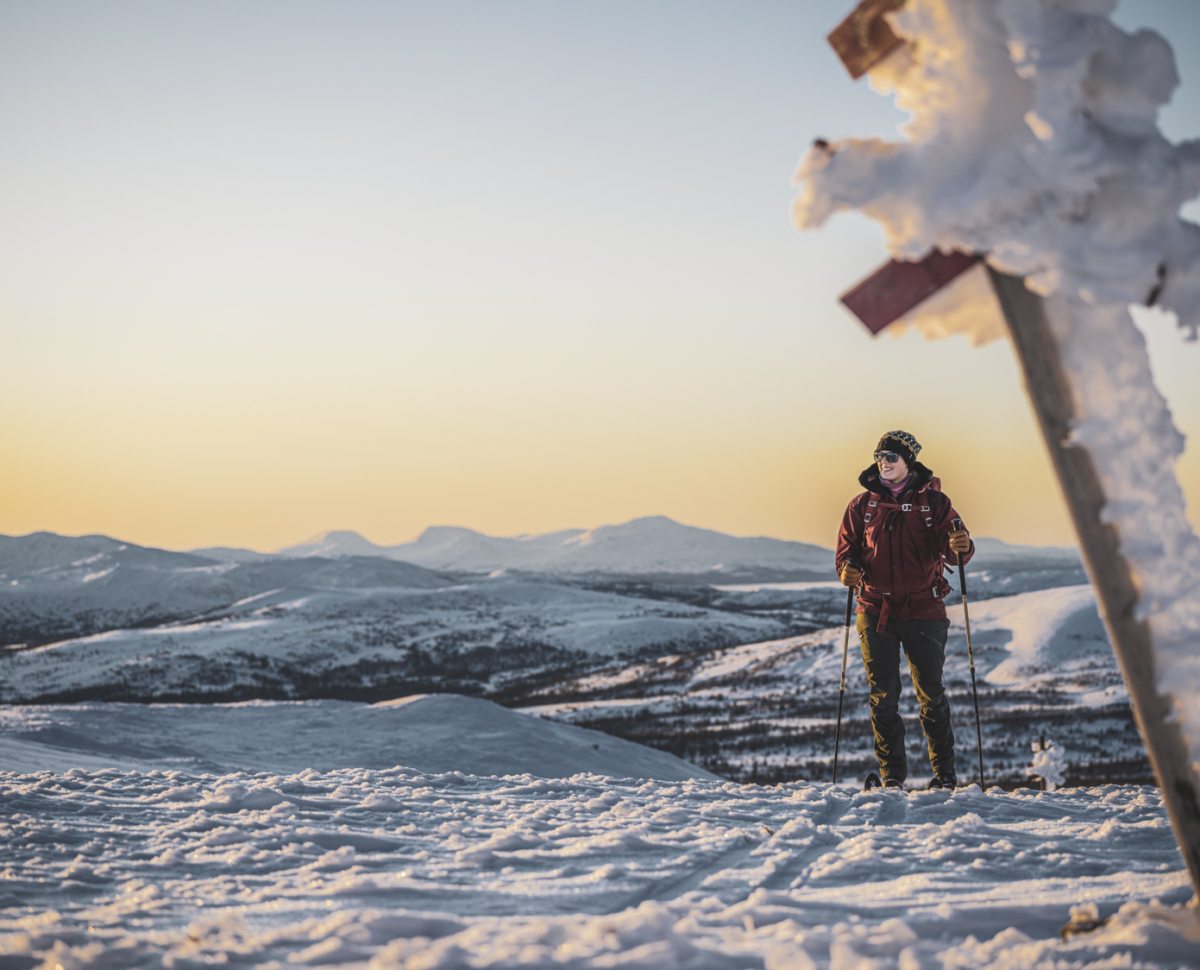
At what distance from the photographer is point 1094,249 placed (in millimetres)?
1791

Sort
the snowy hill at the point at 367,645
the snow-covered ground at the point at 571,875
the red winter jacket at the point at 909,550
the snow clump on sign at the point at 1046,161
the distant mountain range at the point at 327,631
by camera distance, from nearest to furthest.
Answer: the snow clump on sign at the point at 1046,161, the snow-covered ground at the point at 571,875, the red winter jacket at the point at 909,550, the snowy hill at the point at 367,645, the distant mountain range at the point at 327,631

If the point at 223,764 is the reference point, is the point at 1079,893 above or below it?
above

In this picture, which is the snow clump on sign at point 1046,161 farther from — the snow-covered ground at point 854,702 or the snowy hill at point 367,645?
the snowy hill at point 367,645

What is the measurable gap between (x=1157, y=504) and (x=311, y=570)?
105m

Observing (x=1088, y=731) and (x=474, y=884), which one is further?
(x=1088, y=731)

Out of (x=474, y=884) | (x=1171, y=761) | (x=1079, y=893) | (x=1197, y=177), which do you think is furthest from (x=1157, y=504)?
(x=474, y=884)

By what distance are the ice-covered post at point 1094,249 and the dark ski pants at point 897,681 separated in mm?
3142

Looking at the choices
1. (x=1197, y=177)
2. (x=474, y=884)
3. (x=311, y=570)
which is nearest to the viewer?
(x=1197, y=177)

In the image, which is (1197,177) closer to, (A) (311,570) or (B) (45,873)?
(B) (45,873)

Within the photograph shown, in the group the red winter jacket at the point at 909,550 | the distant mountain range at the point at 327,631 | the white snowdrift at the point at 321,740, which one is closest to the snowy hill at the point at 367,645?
the distant mountain range at the point at 327,631

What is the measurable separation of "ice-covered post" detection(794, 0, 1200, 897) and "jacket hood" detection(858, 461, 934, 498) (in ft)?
10.7

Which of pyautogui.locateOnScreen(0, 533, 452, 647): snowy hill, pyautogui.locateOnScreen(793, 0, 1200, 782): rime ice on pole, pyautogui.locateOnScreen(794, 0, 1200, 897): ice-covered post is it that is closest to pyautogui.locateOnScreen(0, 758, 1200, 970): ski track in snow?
pyautogui.locateOnScreen(794, 0, 1200, 897): ice-covered post

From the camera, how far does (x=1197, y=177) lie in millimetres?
1771

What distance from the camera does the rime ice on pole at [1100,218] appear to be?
5.87ft
